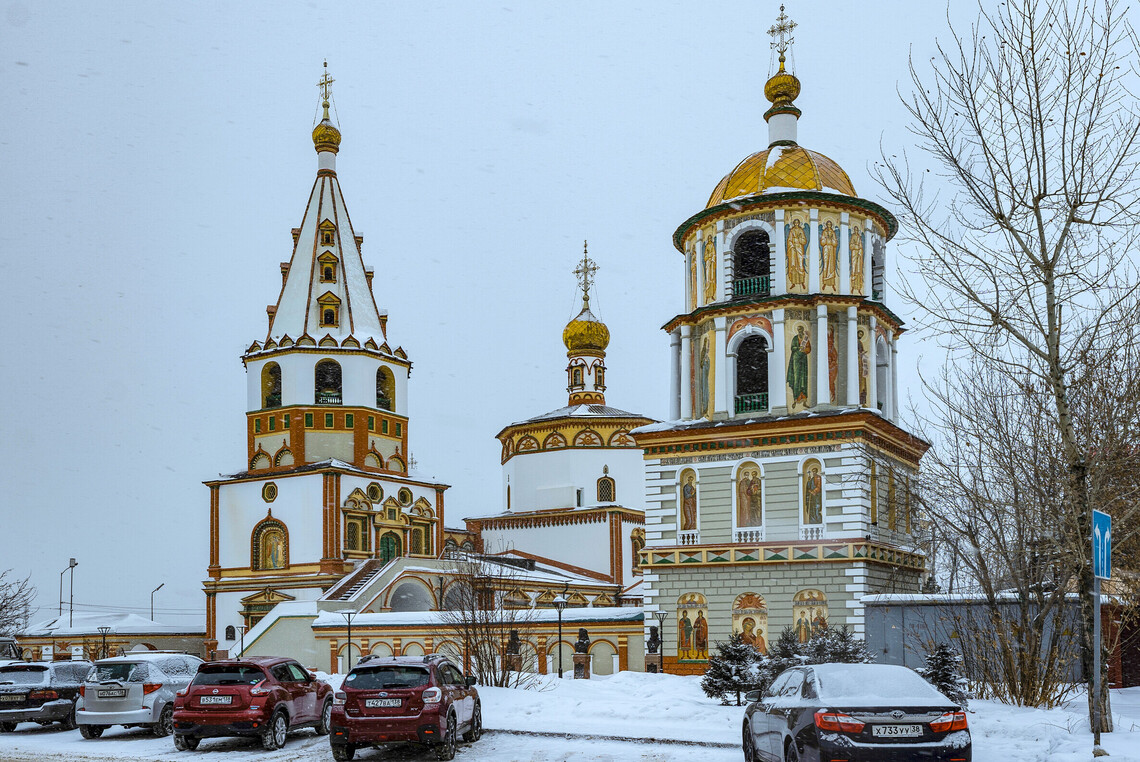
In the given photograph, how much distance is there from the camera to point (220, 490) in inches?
2122

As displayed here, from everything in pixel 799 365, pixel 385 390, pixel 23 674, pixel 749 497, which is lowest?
pixel 23 674

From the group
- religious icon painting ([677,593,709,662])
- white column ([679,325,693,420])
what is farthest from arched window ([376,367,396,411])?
religious icon painting ([677,593,709,662])

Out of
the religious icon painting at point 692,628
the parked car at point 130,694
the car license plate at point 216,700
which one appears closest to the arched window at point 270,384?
the religious icon painting at point 692,628

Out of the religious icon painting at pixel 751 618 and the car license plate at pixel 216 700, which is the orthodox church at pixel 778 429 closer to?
the religious icon painting at pixel 751 618

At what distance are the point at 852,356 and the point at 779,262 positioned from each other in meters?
3.59

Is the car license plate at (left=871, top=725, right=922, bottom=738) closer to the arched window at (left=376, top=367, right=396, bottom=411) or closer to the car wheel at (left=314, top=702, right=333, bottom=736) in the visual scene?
the car wheel at (left=314, top=702, right=333, bottom=736)

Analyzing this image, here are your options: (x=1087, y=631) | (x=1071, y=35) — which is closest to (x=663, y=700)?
(x=1087, y=631)

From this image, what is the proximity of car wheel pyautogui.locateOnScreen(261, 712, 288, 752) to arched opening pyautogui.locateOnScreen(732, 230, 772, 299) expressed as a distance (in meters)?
22.8

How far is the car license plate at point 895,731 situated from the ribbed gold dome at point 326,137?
50.7 meters

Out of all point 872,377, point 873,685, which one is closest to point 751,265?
point 872,377

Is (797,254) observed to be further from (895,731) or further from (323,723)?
(895,731)

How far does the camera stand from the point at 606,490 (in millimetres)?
63594

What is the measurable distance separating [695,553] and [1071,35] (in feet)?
73.0

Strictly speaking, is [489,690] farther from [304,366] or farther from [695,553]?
[304,366]
